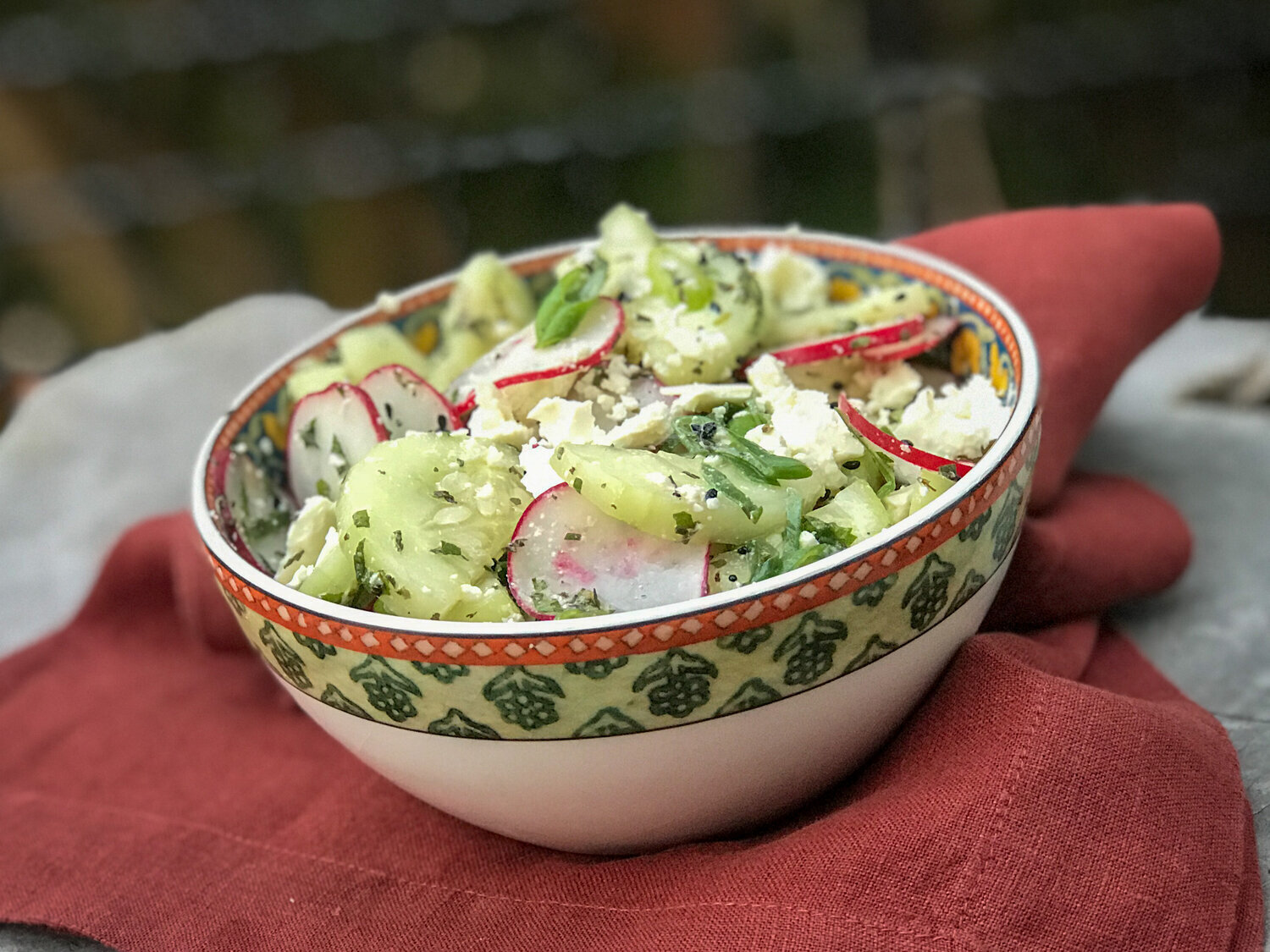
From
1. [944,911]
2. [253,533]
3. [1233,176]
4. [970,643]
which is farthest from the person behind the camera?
[1233,176]

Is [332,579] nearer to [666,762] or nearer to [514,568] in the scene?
[514,568]

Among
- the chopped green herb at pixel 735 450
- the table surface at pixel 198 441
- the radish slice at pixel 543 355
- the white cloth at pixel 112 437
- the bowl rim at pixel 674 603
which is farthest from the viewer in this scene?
the white cloth at pixel 112 437

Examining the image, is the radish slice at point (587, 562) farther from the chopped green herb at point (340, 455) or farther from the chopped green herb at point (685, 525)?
the chopped green herb at point (340, 455)

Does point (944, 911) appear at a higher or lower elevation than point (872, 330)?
lower

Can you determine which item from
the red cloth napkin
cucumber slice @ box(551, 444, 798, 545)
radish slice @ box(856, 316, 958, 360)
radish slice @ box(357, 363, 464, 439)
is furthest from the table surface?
radish slice @ box(357, 363, 464, 439)

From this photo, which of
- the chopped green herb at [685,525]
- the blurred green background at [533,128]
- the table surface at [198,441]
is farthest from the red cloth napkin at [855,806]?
the blurred green background at [533,128]

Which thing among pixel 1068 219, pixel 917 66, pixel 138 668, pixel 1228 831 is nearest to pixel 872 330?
pixel 1068 219

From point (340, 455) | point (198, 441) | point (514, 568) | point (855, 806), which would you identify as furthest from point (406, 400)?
point (198, 441)

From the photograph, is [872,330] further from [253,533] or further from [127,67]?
[127,67]
